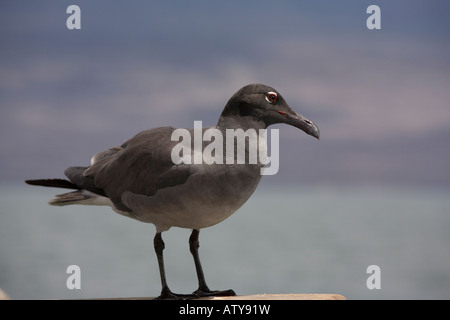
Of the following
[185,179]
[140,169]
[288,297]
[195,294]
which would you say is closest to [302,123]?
[185,179]

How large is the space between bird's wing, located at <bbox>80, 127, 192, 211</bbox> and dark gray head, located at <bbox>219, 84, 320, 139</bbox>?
2.46ft

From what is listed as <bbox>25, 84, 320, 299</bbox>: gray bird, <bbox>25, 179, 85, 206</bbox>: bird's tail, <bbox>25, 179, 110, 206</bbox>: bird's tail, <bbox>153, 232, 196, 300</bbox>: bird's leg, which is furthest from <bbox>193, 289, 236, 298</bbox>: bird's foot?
<bbox>25, 179, 85, 206</bbox>: bird's tail

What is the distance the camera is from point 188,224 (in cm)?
591

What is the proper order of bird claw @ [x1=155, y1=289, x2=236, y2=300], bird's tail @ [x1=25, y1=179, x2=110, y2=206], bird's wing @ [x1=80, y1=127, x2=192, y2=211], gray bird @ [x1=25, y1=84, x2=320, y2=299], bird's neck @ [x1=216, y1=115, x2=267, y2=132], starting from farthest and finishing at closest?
bird's tail @ [x1=25, y1=179, x2=110, y2=206], bird claw @ [x1=155, y1=289, x2=236, y2=300], bird's wing @ [x1=80, y1=127, x2=192, y2=211], bird's neck @ [x1=216, y1=115, x2=267, y2=132], gray bird @ [x1=25, y1=84, x2=320, y2=299]

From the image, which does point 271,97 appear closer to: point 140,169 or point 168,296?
point 140,169

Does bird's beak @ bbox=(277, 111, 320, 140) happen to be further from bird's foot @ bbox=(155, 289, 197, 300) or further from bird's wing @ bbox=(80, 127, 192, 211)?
bird's foot @ bbox=(155, 289, 197, 300)

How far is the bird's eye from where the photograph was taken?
5910 mm

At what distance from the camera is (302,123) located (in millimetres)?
6031

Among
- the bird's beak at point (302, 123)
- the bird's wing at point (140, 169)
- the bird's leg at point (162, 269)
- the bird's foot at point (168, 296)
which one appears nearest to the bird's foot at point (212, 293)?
the bird's leg at point (162, 269)

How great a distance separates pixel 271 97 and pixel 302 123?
0.44 meters

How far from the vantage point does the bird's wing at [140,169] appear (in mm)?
5988

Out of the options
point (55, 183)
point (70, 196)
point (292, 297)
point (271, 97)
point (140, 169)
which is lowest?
point (292, 297)

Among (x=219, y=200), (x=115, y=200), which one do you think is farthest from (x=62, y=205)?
(x=219, y=200)
